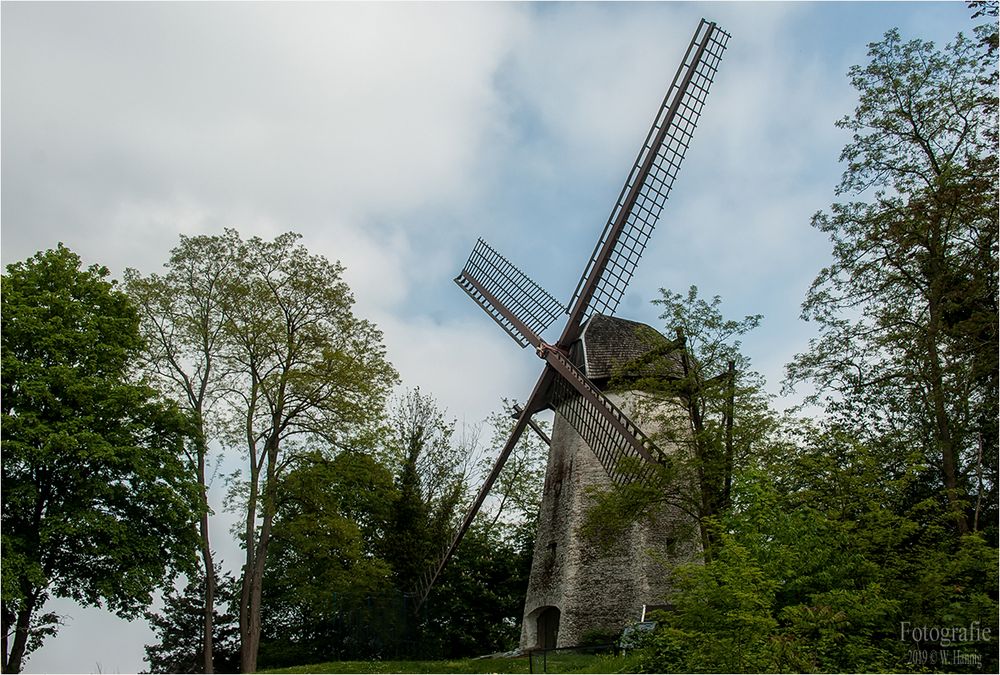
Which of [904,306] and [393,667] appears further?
[393,667]

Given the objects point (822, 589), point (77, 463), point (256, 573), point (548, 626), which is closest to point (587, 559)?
point (548, 626)

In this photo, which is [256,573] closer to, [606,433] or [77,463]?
[77,463]

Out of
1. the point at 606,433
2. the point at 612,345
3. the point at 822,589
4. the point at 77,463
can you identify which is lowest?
the point at 822,589

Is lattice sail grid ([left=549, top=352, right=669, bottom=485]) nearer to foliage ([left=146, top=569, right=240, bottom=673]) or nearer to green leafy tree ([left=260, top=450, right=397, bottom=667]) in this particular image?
green leafy tree ([left=260, top=450, right=397, bottom=667])

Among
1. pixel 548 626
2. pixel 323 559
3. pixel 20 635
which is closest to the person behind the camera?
pixel 20 635

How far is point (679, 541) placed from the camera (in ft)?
66.7

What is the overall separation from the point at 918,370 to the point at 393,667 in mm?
13798

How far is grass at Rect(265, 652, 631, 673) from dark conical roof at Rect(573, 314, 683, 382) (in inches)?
256

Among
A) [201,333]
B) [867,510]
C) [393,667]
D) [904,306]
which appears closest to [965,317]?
[904,306]

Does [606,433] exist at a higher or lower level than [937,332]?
lower

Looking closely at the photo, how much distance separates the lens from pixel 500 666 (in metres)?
20.8

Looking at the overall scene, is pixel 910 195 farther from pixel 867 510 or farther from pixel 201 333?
pixel 201 333

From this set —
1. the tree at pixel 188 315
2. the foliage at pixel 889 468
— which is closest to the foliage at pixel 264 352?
the tree at pixel 188 315

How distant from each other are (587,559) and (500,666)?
3.28 m
